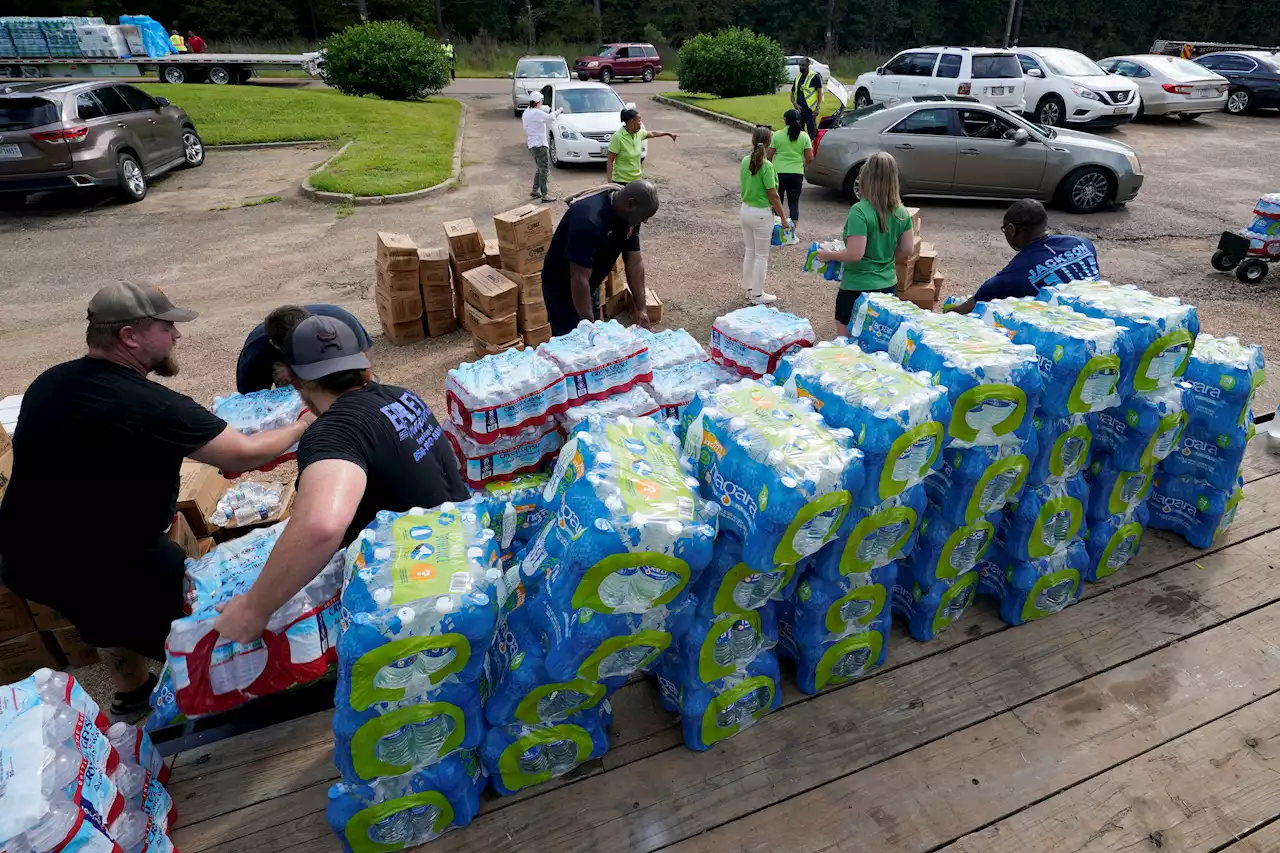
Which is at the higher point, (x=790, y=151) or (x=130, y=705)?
(x=790, y=151)

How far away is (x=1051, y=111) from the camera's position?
1678cm

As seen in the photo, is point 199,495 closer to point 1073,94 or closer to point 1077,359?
point 1077,359

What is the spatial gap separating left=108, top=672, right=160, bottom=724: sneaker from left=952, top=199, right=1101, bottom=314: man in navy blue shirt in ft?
15.7

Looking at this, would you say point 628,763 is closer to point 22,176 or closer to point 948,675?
point 948,675

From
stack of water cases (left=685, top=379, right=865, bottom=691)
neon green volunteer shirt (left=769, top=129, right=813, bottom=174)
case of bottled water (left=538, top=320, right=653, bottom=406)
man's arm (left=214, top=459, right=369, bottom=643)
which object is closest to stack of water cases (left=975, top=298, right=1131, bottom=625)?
stack of water cases (left=685, top=379, right=865, bottom=691)

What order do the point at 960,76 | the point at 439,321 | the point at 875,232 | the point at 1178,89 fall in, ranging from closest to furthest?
the point at 875,232, the point at 439,321, the point at 960,76, the point at 1178,89

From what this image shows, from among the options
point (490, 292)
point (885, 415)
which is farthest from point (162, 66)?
point (885, 415)

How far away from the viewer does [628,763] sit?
9.16ft

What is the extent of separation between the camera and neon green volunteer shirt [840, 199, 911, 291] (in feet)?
16.8

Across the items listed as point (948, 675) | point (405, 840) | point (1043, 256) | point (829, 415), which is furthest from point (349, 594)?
point (1043, 256)

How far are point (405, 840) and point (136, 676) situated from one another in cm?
166

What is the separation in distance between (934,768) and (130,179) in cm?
1451

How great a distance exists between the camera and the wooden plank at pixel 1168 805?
2.53 m

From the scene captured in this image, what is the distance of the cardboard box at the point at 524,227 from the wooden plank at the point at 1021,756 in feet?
18.6
